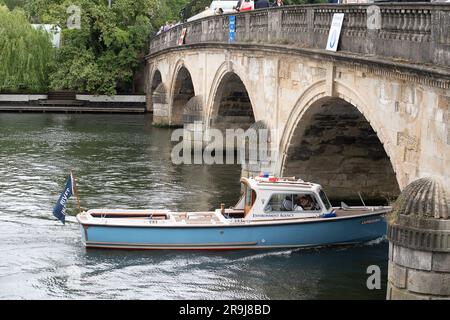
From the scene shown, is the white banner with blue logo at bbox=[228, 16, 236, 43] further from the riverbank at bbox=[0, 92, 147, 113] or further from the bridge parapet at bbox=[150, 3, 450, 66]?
the riverbank at bbox=[0, 92, 147, 113]

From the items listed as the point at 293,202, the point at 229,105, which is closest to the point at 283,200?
the point at 293,202

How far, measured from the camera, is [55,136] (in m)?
34.1

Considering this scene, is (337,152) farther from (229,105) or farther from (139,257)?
(229,105)

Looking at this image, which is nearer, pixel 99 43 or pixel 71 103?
pixel 71 103

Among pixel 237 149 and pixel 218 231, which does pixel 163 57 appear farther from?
pixel 218 231

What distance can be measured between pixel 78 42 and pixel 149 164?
18393 millimetres

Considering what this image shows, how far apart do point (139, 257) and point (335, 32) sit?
18.7 feet

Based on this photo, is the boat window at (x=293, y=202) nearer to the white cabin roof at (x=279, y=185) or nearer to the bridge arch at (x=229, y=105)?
the white cabin roof at (x=279, y=185)

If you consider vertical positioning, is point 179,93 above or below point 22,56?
below

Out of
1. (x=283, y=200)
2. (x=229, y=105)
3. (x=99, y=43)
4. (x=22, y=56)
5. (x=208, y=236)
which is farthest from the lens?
(x=99, y=43)

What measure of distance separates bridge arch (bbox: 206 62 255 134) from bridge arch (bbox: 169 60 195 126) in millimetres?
7781

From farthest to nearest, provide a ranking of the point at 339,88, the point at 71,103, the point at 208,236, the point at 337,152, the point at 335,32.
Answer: the point at 71,103 → the point at 337,152 → the point at 208,236 → the point at 339,88 → the point at 335,32

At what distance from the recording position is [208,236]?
1666 centimetres

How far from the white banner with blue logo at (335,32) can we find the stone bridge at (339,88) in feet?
0.39
